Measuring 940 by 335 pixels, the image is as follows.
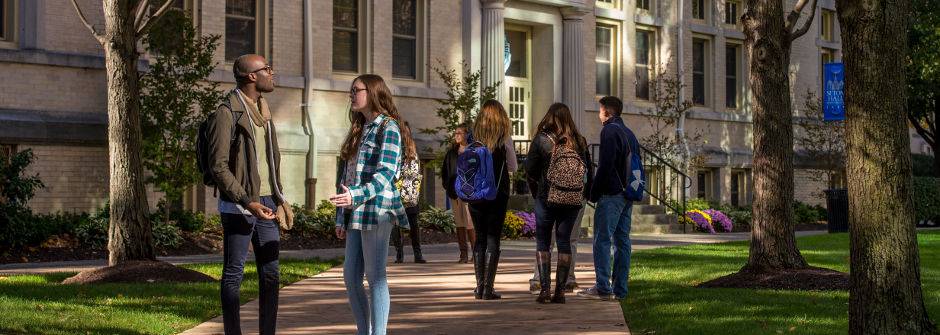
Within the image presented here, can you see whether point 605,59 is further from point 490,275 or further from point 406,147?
point 406,147

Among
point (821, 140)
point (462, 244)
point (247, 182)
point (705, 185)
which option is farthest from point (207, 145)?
point (821, 140)

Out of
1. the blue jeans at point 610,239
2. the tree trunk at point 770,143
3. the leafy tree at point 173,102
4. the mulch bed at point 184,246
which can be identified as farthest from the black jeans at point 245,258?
the leafy tree at point 173,102

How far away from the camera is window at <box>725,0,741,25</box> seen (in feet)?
114

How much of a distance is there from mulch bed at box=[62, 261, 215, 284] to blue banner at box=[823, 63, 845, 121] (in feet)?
30.4

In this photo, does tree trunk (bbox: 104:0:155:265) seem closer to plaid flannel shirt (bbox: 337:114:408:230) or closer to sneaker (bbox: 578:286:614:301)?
sneaker (bbox: 578:286:614:301)

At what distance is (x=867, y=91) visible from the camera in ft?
26.3

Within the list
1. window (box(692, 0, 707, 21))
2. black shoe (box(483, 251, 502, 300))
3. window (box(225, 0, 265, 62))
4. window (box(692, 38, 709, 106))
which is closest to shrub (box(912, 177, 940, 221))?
window (box(692, 38, 709, 106))

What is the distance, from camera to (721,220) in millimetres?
30141

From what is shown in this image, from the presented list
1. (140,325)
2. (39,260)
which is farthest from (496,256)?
(39,260)

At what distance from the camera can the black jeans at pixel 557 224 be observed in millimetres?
11633

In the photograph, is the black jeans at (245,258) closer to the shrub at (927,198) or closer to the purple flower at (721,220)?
the purple flower at (721,220)

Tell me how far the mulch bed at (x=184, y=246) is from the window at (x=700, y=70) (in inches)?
483

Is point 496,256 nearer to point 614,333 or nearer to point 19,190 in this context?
point 614,333

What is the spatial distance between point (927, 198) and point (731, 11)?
6.46 m
